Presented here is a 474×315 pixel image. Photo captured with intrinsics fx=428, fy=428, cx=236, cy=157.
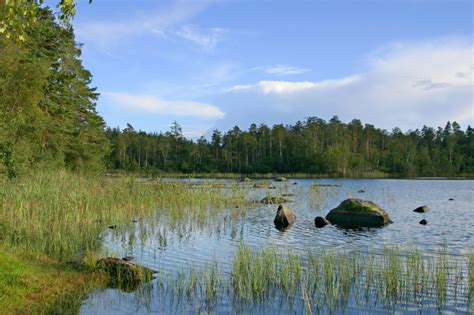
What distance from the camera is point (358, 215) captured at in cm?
2314

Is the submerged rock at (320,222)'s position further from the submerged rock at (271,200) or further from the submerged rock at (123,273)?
the submerged rock at (123,273)

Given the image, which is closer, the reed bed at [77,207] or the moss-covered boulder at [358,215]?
the reed bed at [77,207]

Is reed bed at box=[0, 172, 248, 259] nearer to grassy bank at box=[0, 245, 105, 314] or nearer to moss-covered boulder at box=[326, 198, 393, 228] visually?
grassy bank at box=[0, 245, 105, 314]

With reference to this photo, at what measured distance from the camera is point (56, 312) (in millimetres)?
8266

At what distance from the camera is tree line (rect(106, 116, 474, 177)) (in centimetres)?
9781

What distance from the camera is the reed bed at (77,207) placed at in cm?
1361

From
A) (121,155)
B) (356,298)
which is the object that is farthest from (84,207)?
(121,155)

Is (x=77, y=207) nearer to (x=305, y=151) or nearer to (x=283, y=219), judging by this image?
(x=283, y=219)

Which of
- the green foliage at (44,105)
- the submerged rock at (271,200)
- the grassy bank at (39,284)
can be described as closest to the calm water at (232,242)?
the grassy bank at (39,284)

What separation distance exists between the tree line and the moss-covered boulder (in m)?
68.7

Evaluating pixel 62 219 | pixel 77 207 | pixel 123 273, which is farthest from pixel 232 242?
pixel 77 207

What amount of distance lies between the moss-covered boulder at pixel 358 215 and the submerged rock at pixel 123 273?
13476mm

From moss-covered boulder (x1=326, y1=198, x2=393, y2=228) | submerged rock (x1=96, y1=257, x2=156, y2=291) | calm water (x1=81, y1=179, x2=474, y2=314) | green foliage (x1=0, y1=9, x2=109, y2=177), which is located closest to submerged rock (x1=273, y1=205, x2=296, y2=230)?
calm water (x1=81, y1=179, x2=474, y2=314)

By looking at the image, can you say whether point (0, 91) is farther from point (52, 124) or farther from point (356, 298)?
point (356, 298)
